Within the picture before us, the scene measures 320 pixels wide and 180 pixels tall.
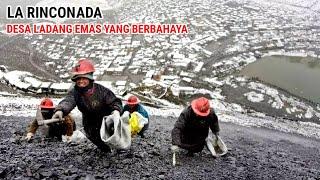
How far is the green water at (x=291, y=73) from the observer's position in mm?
25555

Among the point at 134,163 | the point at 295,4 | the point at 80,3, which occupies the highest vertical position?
the point at 295,4

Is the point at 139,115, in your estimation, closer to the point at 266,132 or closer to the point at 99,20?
the point at 266,132

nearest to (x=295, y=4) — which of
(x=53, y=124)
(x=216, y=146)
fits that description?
(x=216, y=146)

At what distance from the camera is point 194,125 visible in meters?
7.44

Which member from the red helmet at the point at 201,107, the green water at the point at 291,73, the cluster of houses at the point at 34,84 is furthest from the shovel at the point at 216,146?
the green water at the point at 291,73

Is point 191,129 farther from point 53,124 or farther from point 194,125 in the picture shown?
point 53,124

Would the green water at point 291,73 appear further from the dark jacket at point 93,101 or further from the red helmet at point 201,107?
the dark jacket at point 93,101

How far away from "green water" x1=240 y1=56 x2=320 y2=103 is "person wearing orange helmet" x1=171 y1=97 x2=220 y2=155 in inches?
731

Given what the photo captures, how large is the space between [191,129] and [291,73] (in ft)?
74.8

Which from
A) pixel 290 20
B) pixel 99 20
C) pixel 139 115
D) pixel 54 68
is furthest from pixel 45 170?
pixel 290 20

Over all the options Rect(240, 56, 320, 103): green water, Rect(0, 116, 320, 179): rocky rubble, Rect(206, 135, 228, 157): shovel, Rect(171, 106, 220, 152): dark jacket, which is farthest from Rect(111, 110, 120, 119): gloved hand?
Rect(240, 56, 320, 103): green water

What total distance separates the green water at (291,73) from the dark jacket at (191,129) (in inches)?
731

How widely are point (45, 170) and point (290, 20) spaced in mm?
38808

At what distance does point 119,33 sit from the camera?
1414 inches
